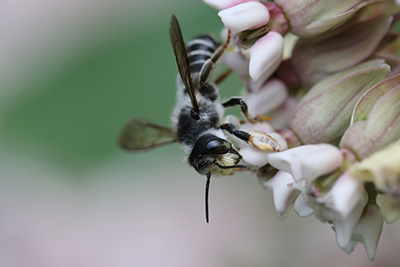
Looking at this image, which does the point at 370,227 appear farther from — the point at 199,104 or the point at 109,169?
the point at 109,169

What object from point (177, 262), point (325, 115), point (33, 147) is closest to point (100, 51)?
point (33, 147)

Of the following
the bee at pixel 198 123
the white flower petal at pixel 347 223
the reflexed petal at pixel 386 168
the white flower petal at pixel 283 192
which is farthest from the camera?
the bee at pixel 198 123

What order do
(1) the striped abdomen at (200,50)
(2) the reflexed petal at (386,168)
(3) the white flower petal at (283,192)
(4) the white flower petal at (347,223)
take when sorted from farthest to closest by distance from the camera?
(1) the striped abdomen at (200,50) < (3) the white flower petal at (283,192) < (4) the white flower petal at (347,223) < (2) the reflexed petal at (386,168)

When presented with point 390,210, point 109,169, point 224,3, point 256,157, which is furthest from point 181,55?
point 109,169

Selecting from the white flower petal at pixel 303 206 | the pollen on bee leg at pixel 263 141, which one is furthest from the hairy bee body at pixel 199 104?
the white flower petal at pixel 303 206

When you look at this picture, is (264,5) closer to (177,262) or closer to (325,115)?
(325,115)

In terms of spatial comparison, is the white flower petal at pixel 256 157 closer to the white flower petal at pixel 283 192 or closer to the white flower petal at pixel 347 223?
the white flower petal at pixel 283 192

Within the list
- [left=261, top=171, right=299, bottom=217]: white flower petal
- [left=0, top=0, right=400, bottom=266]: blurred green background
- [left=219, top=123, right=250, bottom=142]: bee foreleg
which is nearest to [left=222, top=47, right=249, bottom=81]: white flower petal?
[left=219, top=123, right=250, bottom=142]: bee foreleg
